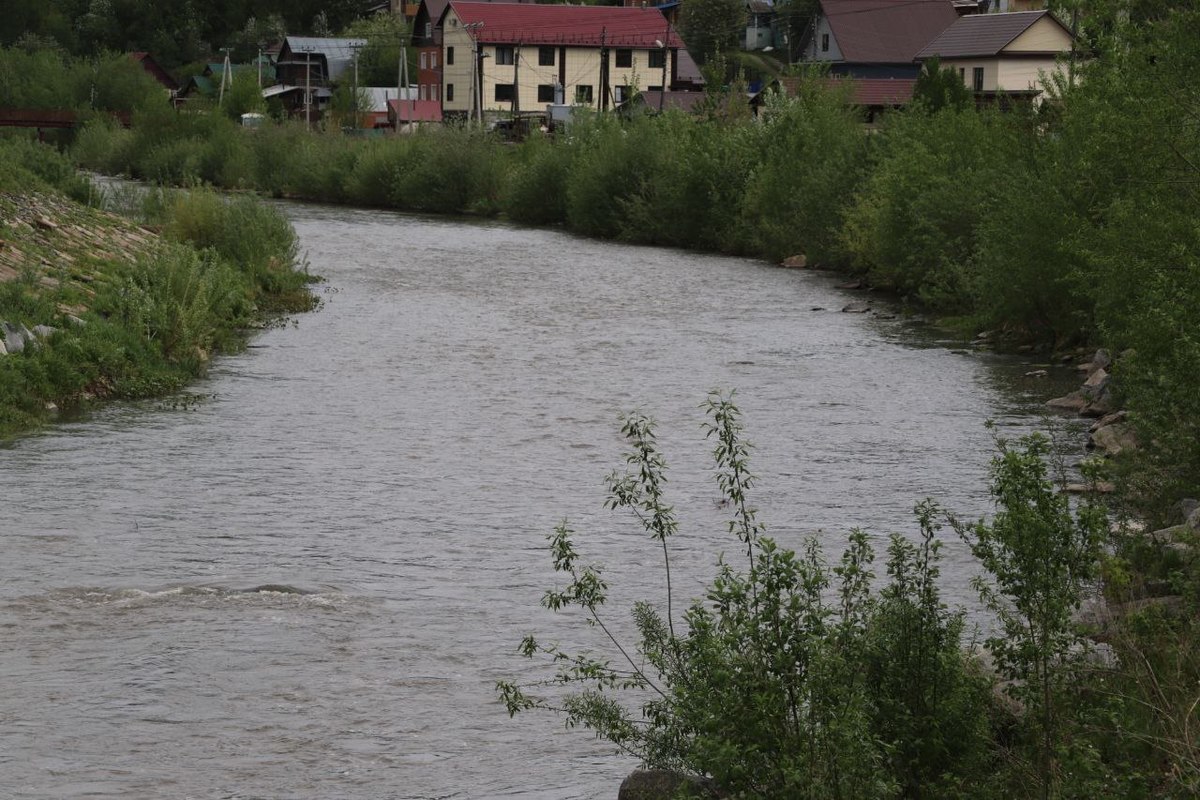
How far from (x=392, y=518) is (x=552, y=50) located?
85.9 meters

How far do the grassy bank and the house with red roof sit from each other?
2905 inches

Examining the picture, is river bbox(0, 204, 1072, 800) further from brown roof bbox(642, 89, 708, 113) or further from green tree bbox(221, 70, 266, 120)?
green tree bbox(221, 70, 266, 120)

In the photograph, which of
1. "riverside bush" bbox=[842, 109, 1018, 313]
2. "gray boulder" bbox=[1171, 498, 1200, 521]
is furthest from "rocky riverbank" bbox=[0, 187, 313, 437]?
"riverside bush" bbox=[842, 109, 1018, 313]

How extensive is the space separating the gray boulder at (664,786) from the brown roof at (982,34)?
72686mm

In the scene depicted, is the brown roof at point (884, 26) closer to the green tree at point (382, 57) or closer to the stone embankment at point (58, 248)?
the green tree at point (382, 57)

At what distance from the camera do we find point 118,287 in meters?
22.8

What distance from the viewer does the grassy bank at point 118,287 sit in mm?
19266

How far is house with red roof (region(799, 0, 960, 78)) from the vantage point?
102 m

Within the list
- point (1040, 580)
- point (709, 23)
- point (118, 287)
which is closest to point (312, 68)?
point (709, 23)

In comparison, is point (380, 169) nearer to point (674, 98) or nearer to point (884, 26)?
point (674, 98)

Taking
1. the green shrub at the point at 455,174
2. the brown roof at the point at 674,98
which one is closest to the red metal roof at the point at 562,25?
the brown roof at the point at 674,98

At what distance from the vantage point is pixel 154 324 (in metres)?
21.9

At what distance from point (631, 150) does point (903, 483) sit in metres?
38.4

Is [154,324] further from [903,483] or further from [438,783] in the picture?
[438,783]
